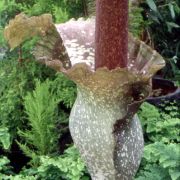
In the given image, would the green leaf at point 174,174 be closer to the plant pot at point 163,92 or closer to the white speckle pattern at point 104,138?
the white speckle pattern at point 104,138

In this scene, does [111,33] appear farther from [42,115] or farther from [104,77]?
[42,115]

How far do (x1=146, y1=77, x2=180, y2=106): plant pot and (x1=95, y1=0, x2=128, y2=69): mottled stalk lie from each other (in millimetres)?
1699

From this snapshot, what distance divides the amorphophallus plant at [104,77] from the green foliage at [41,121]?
110 cm

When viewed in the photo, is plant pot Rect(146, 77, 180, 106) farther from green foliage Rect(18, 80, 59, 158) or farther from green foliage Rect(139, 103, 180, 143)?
green foliage Rect(18, 80, 59, 158)

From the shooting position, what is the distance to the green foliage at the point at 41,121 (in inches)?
79.5

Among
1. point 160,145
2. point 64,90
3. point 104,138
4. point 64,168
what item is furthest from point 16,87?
point 104,138

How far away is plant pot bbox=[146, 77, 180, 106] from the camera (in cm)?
258

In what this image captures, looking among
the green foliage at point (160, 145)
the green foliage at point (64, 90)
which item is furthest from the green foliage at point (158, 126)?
the green foliage at point (64, 90)

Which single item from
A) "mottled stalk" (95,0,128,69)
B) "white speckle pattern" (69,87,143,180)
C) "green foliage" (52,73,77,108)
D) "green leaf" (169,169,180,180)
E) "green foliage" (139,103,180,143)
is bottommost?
"green foliage" (139,103,180,143)

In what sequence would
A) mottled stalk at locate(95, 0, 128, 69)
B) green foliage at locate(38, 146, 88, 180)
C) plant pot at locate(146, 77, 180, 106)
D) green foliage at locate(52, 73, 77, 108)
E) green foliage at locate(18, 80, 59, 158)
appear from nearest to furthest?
1. mottled stalk at locate(95, 0, 128, 69)
2. green foliage at locate(38, 146, 88, 180)
3. green foliage at locate(18, 80, 59, 158)
4. green foliage at locate(52, 73, 77, 108)
5. plant pot at locate(146, 77, 180, 106)

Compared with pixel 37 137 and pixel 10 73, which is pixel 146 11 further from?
pixel 37 137

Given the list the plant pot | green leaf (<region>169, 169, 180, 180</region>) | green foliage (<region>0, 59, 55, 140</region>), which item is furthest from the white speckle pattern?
the plant pot

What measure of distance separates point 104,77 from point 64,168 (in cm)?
107

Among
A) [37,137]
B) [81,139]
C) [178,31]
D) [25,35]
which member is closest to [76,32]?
[25,35]
